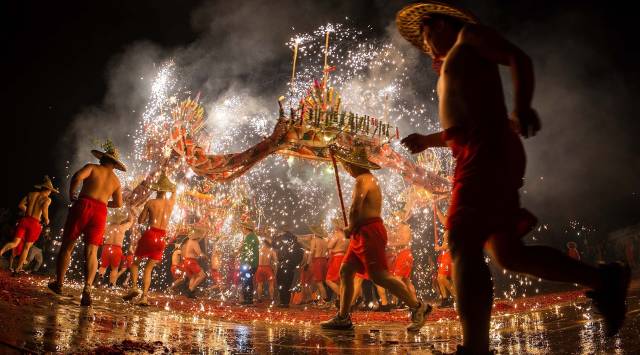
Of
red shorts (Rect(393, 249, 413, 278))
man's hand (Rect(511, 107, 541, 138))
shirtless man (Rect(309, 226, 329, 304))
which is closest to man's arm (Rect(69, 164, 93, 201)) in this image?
man's hand (Rect(511, 107, 541, 138))

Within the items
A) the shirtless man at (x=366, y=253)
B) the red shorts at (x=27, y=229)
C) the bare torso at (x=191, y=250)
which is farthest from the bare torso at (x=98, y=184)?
the bare torso at (x=191, y=250)

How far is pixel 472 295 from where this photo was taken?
66.2 inches

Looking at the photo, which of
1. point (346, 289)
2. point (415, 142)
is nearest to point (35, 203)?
point (346, 289)

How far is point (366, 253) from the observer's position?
4297 millimetres

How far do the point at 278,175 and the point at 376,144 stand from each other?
12.4m

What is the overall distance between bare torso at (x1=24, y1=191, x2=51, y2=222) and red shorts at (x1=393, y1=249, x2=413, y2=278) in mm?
9294

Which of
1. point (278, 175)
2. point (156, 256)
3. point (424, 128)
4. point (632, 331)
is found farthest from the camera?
point (424, 128)

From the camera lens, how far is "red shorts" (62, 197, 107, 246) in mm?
4867

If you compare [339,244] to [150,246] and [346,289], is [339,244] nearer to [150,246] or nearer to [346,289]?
[150,246]

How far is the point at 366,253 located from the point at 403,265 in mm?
→ 5531

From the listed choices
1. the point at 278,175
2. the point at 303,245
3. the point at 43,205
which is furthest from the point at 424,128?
the point at 43,205

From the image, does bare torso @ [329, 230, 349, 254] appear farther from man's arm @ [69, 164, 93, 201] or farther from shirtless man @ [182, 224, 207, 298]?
man's arm @ [69, 164, 93, 201]

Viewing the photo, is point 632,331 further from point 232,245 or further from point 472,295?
point 232,245

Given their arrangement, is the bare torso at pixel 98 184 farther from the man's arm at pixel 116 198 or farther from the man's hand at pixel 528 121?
the man's hand at pixel 528 121
